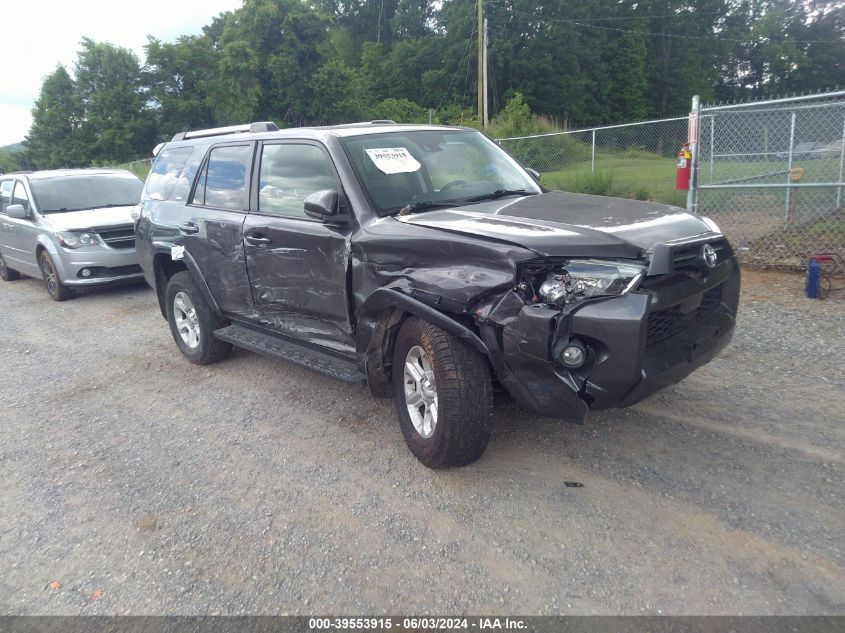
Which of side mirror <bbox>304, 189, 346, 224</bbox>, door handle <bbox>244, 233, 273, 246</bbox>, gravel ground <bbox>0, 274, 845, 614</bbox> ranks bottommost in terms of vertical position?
gravel ground <bbox>0, 274, 845, 614</bbox>

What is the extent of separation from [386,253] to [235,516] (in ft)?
5.42

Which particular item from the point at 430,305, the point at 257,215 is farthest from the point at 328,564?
the point at 257,215

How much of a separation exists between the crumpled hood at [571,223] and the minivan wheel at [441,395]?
0.62m

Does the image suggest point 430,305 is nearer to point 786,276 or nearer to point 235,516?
point 235,516

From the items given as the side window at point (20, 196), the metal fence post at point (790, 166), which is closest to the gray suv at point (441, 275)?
the metal fence post at point (790, 166)

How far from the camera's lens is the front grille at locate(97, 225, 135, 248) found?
905 cm

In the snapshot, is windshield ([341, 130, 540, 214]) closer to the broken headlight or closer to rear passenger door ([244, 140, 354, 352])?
rear passenger door ([244, 140, 354, 352])

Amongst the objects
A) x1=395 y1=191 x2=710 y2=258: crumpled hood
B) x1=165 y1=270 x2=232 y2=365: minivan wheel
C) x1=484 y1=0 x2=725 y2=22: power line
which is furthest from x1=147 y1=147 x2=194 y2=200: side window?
x1=484 y1=0 x2=725 y2=22: power line

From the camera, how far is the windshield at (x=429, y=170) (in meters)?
4.24

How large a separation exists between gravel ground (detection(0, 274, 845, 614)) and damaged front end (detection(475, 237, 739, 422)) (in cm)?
62

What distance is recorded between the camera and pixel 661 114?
185 feet

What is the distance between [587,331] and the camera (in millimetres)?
3014

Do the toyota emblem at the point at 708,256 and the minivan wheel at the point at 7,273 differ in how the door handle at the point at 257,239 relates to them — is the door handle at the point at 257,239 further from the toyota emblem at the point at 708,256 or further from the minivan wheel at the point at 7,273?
the minivan wheel at the point at 7,273

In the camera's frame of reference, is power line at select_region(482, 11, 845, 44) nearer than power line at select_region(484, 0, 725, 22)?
Yes
